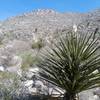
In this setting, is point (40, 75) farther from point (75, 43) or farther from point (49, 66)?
point (75, 43)

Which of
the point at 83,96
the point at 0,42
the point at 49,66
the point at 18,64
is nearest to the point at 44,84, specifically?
the point at 83,96

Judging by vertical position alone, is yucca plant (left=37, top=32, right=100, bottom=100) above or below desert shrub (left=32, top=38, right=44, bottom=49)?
below

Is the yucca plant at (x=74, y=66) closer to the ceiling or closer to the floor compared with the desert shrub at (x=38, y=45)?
closer to the floor

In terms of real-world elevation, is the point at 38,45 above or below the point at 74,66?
above

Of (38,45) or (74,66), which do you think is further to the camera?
(38,45)

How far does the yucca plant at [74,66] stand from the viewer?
23.0 feet

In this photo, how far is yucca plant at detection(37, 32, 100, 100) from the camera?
276 inches

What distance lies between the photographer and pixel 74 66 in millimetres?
7000

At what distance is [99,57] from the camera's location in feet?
24.2

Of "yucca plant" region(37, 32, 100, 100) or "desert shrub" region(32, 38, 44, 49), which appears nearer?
"yucca plant" region(37, 32, 100, 100)

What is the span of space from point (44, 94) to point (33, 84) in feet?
3.21

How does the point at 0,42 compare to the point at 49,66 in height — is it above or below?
above

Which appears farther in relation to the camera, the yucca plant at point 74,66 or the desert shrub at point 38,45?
the desert shrub at point 38,45

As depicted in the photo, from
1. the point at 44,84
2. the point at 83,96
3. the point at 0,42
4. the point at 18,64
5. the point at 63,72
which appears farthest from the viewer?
the point at 0,42
